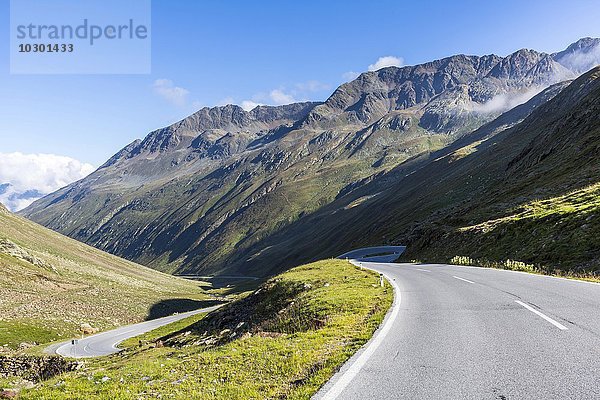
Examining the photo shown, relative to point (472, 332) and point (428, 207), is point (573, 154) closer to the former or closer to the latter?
point (428, 207)

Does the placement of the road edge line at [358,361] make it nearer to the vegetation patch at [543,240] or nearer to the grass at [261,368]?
the grass at [261,368]

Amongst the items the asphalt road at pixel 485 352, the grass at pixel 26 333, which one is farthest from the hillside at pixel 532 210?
the grass at pixel 26 333

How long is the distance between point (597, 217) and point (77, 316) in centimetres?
7031

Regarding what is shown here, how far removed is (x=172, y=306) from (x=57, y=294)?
24.9m

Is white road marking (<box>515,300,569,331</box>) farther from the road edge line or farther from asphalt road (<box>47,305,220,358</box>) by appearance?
asphalt road (<box>47,305,220,358</box>)

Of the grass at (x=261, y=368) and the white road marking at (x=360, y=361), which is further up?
the white road marking at (x=360, y=361)

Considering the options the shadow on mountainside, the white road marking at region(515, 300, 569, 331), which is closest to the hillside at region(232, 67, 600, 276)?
the white road marking at region(515, 300, 569, 331)

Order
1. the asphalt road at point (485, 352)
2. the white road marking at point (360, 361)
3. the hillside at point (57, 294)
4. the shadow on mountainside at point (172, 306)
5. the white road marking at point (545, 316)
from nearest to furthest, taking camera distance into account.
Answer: the asphalt road at point (485, 352) < the white road marking at point (360, 361) < the white road marking at point (545, 316) < the hillside at point (57, 294) < the shadow on mountainside at point (172, 306)

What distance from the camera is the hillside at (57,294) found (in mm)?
52438

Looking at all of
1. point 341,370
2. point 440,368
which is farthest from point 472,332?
point 341,370

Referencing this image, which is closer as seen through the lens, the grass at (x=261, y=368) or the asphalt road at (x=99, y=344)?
the grass at (x=261, y=368)

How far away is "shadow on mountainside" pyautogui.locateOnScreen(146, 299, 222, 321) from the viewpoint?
7850 centimetres

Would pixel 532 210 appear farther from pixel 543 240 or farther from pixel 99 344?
pixel 99 344

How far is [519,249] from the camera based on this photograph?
33.6 m
